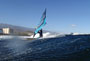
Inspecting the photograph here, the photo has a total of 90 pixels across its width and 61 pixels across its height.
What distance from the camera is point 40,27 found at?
109812mm

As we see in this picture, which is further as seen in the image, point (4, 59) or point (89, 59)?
point (4, 59)

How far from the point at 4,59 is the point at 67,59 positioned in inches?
405

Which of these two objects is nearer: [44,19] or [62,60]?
[62,60]

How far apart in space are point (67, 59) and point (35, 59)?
5.15 m

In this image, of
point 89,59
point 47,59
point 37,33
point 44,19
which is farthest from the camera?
point 37,33

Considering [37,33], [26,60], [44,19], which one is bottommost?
[26,60]

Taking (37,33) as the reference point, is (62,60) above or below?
below

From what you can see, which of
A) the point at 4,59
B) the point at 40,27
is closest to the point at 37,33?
the point at 40,27

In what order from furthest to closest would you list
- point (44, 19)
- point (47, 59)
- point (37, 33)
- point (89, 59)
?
point (37, 33), point (44, 19), point (47, 59), point (89, 59)

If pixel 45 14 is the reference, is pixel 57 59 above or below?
below

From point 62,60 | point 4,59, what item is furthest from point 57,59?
point 4,59

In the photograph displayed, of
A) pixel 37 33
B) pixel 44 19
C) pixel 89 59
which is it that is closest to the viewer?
pixel 89 59

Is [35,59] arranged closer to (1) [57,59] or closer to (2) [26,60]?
(2) [26,60]

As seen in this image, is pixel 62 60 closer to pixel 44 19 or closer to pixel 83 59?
pixel 83 59
